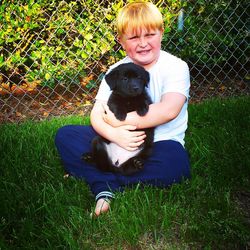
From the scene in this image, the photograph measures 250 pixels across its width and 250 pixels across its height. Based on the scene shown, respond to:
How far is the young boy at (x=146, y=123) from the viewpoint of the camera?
3.08 meters

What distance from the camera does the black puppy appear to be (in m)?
3.07

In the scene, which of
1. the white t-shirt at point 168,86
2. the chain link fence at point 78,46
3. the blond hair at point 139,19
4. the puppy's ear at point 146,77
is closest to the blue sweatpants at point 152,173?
the white t-shirt at point 168,86

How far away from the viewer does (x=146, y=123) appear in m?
3.10

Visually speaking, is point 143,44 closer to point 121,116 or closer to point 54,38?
point 121,116

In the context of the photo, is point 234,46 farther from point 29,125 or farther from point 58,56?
point 29,125

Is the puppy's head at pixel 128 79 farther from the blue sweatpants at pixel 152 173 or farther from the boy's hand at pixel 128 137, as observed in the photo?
the blue sweatpants at pixel 152 173

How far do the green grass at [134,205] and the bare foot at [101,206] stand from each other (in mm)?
43

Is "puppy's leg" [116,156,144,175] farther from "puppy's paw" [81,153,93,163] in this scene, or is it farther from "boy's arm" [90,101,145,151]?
"puppy's paw" [81,153,93,163]

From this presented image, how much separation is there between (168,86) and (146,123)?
324mm

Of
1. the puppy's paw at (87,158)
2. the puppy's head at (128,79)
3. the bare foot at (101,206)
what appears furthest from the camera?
the puppy's paw at (87,158)

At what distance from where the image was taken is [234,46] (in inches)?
209

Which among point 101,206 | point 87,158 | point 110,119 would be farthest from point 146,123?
point 101,206

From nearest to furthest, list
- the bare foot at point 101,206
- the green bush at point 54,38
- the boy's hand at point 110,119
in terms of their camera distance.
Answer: the bare foot at point 101,206 → the boy's hand at point 110,119 → the green bush at point 54,38

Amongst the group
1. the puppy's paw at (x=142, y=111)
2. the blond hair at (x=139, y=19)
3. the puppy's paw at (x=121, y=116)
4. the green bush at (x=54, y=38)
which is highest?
the blond hair at (x=139, y=19)
